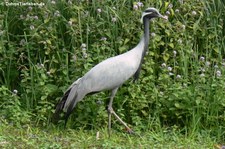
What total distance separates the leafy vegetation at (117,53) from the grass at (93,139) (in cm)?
14

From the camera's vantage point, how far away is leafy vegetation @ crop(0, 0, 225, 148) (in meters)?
6.06

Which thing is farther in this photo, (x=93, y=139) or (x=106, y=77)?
(x=106, y=77)

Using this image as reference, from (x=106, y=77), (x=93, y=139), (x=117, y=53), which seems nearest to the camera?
(x=93, y=139)

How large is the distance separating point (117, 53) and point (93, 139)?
1426 mm

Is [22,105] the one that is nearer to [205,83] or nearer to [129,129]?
[129,129]

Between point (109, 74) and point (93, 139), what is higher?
point (109, 74)

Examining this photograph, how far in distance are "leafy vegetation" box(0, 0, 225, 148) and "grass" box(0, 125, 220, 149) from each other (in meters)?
0.14

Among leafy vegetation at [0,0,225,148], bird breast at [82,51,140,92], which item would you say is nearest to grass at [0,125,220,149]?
leafy vegetation at [0,0,225,148]

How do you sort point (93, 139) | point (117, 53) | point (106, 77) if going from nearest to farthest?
point (93, 139) → point (106, 77) → point (117, 53)

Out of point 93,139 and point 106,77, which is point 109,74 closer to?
point 106,77

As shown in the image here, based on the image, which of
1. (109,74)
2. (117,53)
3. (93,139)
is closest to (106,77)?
(109,74)

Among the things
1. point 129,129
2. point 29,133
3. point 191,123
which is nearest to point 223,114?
point 191,123

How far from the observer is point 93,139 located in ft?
18.0

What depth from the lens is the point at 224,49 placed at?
22.4 ft
